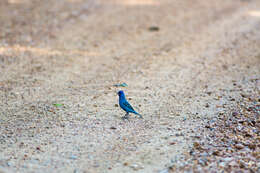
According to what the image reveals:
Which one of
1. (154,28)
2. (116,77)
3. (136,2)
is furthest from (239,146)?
(136,2)

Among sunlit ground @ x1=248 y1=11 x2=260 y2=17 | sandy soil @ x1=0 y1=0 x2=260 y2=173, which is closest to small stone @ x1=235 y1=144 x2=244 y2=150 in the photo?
sandy soil @ x1=0 y1=0 x2=260 y2=173

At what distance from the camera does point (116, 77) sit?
326 inches

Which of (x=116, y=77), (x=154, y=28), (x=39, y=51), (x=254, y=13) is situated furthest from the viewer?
(x=254, y=13)

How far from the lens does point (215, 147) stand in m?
5.27

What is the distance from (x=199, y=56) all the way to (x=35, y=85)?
4.48m

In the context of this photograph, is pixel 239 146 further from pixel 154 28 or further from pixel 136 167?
pixel 154 28

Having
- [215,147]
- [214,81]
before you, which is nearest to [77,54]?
[214,81]

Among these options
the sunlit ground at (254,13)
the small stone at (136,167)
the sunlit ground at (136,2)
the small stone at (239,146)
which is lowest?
the small stone at (136,167)

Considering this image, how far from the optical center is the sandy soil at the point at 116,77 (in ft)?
16.8

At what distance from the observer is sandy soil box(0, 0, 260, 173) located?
5121 millimetres

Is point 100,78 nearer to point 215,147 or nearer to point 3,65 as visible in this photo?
point 3,65

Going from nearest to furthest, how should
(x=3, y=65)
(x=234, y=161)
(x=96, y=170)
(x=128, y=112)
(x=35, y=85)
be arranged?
(x=96, y=170), (x=234, y=161), (x=128, y=112), (x=35, y=85), (x=3, y=65)

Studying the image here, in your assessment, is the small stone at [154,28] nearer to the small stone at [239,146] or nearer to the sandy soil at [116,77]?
the sandy soil at [116,77]

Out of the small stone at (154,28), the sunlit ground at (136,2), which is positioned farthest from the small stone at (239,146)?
the sunlit ground at (136,2)
